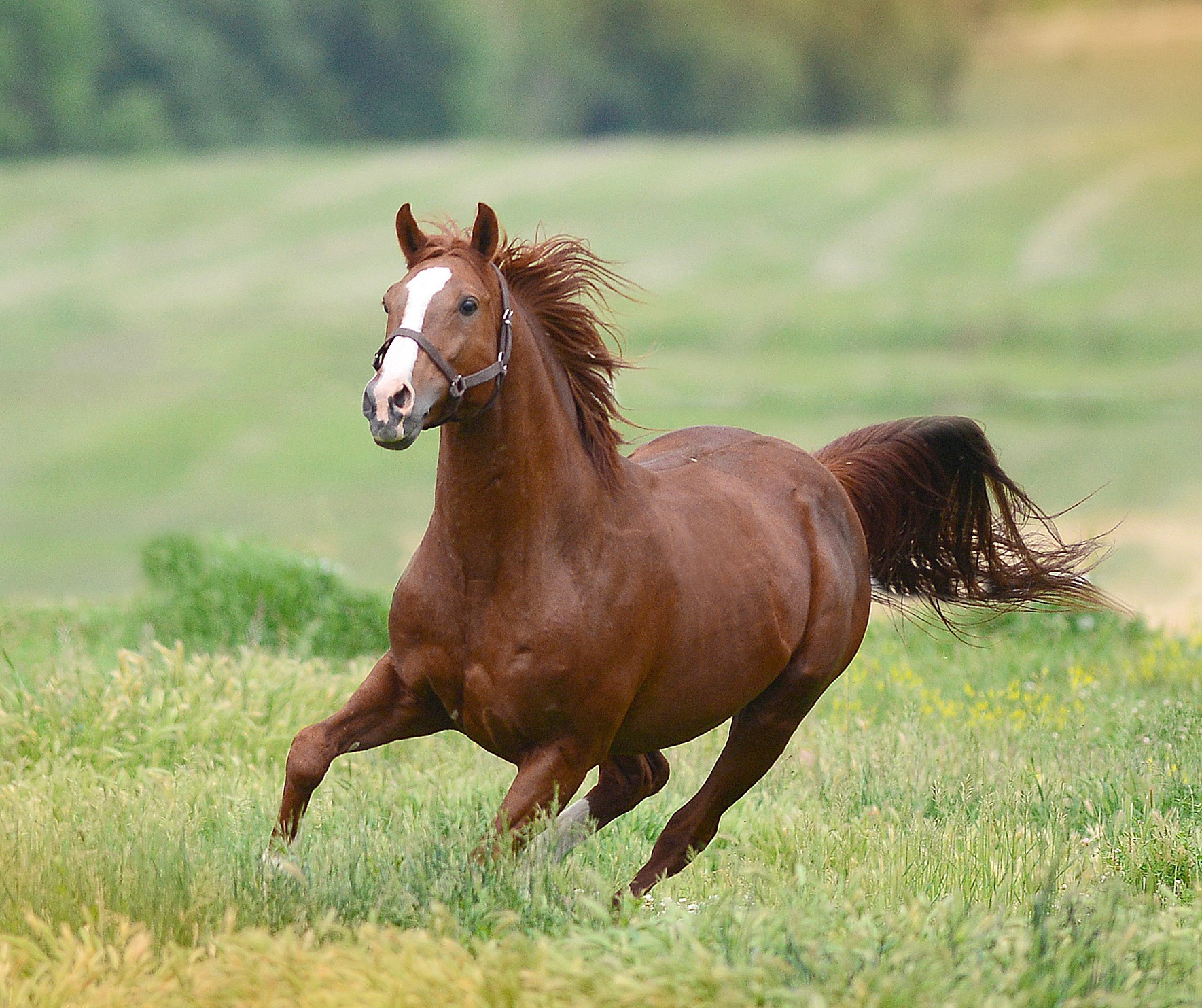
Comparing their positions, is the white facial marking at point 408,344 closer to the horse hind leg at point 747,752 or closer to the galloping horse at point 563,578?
the galloping horse at point 563,578

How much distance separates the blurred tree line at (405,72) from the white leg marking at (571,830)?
29710mm

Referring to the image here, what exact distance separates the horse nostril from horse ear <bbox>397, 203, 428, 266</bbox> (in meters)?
0.61

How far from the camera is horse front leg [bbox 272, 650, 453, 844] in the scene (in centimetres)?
440

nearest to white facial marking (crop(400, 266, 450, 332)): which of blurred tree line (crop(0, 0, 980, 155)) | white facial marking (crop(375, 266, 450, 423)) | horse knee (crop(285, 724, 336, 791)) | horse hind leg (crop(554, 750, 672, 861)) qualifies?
white facial marking (crop(375, 266, 450, 423))

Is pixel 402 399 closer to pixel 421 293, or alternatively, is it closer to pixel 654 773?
pixel 421 293

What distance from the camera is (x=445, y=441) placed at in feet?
14.0

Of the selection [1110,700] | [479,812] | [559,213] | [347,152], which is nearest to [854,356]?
[559,213]

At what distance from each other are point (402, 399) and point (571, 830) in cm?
167

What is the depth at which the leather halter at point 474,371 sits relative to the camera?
3830mm

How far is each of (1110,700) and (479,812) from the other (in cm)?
366

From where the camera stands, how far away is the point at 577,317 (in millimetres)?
4492

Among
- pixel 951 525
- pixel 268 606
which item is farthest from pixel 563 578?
pixel 268 606

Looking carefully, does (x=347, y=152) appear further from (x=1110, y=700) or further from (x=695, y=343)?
(x=1110, y=700)

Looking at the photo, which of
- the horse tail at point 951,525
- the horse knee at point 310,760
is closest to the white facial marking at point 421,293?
the horse knee at point 310,760
